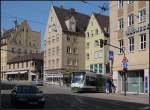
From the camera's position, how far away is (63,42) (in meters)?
89.2

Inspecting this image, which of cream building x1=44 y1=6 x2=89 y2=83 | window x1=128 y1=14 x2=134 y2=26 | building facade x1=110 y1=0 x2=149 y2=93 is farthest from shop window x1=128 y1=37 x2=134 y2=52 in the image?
cream building x1=44 y1=6 x2=89 y2=83

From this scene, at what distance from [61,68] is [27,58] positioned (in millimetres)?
24660

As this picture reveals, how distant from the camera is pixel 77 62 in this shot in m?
90.6

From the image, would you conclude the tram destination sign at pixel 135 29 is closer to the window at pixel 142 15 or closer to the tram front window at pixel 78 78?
the window at pixel 142 15

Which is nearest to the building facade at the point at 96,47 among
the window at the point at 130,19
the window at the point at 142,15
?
the window at the point at 130,19

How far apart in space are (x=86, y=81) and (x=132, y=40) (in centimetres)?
836

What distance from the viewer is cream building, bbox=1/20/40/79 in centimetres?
11975

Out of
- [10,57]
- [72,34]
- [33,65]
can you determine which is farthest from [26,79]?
[72,34]

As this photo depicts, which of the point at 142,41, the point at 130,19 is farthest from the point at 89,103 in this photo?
the point at 130,19

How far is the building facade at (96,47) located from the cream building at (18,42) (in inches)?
1370

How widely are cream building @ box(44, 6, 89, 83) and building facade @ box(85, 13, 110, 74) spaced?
8.24 ft

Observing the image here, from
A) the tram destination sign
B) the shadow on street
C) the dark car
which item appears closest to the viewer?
the dark car

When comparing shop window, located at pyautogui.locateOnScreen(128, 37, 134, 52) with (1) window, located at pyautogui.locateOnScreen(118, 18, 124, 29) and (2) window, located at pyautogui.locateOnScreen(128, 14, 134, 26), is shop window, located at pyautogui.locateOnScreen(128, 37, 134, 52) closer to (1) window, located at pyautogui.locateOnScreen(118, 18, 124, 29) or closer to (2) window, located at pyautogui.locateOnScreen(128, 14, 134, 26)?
(2) window, located at pyautogui.locateOnScreen(128, 14, 134, 26)

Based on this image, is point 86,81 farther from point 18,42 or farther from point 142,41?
point 18,42
